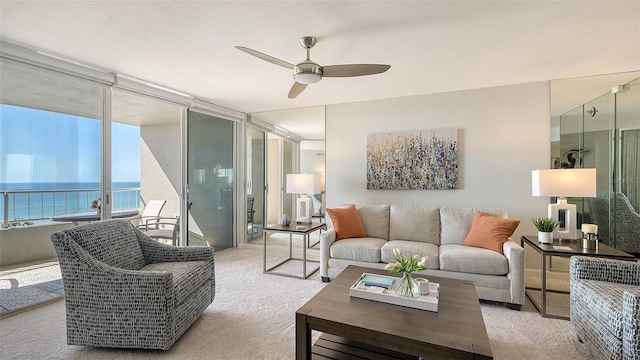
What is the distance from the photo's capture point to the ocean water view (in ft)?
8.41

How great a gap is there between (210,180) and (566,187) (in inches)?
176

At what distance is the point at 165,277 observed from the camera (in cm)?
193

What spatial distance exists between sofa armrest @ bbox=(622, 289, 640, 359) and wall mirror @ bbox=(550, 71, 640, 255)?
218 cm

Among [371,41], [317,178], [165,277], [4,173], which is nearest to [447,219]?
[317,178]

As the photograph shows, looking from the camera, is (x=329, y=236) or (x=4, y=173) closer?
(x=4, y=173)

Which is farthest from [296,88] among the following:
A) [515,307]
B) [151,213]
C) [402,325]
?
[151,213]

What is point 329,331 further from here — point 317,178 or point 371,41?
point 317,178

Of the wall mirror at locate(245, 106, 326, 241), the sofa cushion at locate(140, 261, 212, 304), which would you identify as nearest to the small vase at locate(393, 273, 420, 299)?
the sofa cushion at locate(140, 261, 212, 304)

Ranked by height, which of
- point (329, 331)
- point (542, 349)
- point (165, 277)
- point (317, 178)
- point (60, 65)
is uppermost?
point (60, 65)

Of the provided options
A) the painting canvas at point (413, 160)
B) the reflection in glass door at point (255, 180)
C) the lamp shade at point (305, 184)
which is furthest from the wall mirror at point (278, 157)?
the painting canvas at point (413, 160)

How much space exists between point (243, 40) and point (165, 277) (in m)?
1.92

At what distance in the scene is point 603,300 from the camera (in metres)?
1.72

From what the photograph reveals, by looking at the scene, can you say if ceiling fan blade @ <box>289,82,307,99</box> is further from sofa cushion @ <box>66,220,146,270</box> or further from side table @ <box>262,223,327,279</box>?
sofa cushion @ <box>66,220,146,270</box>

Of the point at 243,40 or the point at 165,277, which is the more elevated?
the point at 243,40
